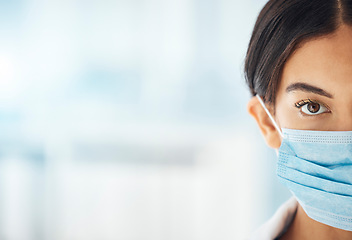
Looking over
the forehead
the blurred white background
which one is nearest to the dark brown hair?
the forehead

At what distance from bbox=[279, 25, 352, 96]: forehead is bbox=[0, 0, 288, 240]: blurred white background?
124cm

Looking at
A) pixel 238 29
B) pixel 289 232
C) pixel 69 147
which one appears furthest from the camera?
pixel 69 147

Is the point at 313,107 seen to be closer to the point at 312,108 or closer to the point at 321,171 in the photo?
the point at 312,108

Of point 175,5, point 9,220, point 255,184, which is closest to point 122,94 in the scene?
point 175,5

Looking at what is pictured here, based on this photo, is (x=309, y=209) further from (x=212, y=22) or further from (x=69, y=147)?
(x=69, y=147)

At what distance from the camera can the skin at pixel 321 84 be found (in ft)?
3.00

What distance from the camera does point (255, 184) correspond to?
2299 mm

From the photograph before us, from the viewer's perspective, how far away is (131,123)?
2.42 meters

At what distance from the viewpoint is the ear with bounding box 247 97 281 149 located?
3.78 ft

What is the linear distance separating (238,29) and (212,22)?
163 mm

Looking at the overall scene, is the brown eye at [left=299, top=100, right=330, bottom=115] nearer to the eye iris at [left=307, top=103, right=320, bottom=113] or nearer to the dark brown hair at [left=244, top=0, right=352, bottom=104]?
the eye iris at [left=307, top=103, right=320, bottom=113]

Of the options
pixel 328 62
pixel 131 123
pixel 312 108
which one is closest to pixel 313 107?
pixel 312 108

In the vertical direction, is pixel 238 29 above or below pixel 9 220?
above

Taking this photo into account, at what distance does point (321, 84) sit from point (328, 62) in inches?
2.2
